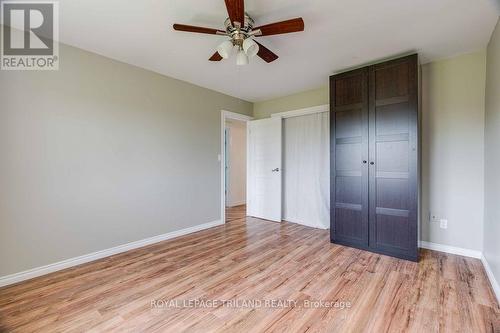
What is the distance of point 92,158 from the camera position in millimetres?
2531

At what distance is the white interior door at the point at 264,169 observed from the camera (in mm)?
4195

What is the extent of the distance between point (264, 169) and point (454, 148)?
2779 mm

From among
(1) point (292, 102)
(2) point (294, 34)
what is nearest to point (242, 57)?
(2) point (294, 34)

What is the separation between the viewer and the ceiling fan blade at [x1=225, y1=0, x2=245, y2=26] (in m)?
1.52

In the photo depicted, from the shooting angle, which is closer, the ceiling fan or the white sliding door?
the ceiling fan

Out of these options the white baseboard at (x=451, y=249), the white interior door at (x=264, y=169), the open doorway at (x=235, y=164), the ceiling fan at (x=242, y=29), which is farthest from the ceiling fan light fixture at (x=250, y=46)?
the open doorway at (x=235, y=164)

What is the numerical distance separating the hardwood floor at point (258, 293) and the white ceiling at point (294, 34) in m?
2.33

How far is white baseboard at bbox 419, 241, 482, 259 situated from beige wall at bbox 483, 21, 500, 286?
0.62 feet

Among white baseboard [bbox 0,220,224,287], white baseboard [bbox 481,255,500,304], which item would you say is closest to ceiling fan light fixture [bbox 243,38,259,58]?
white baseboard [bbox 0,220,224,287]

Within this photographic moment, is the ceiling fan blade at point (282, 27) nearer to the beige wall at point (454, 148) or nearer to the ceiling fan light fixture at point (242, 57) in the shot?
the ceiling fan light fixture at point (242, 57)

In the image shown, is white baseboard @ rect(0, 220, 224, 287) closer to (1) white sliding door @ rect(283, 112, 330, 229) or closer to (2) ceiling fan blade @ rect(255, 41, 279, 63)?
(1) white sliding door @ rect(283, 112, 330, 229)

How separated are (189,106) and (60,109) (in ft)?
5.31

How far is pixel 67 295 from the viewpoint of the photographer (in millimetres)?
1871

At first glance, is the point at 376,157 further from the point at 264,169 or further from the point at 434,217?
the point at 264,169
